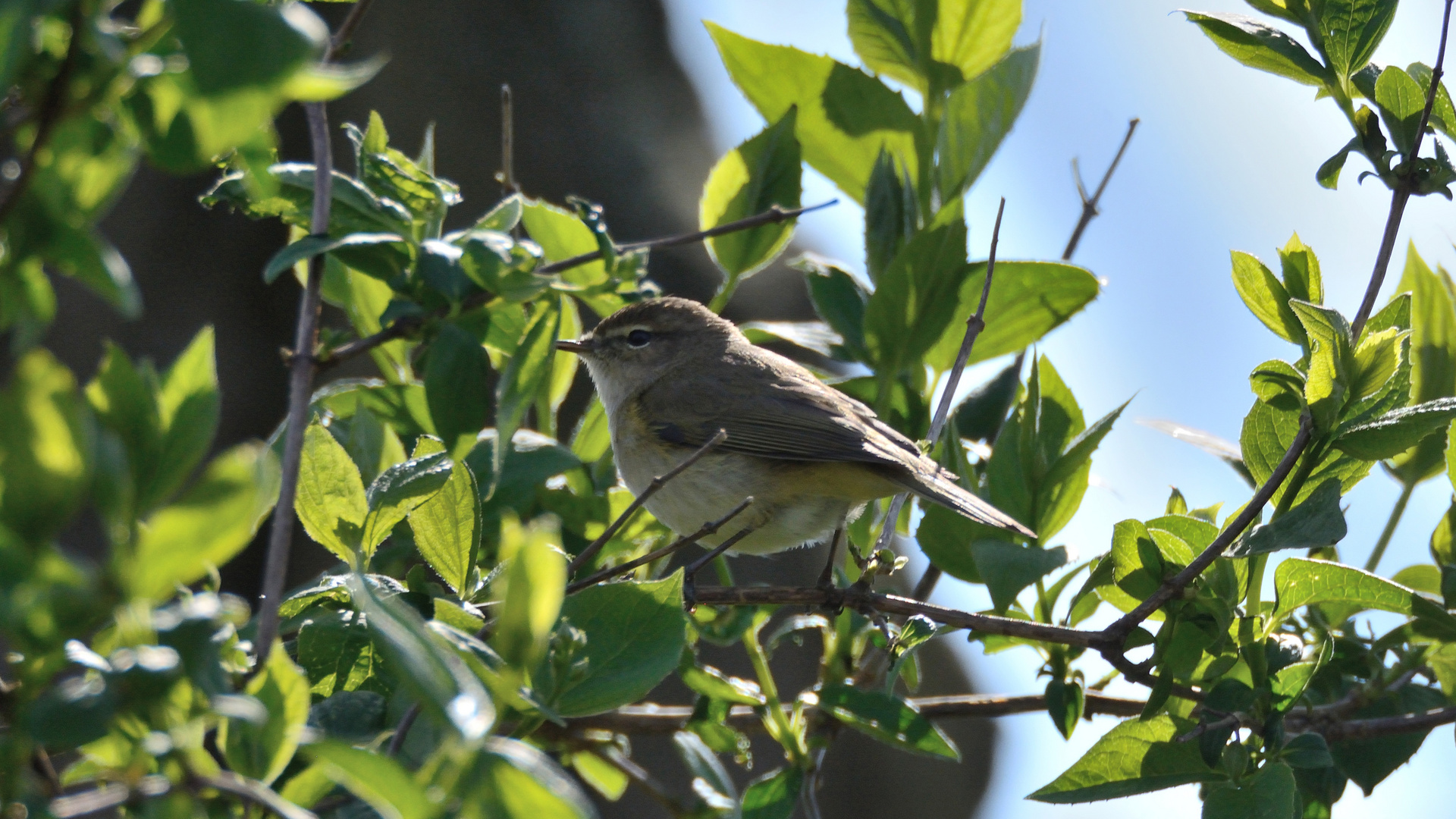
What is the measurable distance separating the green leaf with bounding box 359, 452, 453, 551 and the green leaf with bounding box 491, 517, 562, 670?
56 cm

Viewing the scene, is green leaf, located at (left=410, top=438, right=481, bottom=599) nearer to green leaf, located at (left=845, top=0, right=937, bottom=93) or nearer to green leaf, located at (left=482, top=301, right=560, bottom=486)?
green leaf, located at (left=482, top=301, right=560, bottom=486)

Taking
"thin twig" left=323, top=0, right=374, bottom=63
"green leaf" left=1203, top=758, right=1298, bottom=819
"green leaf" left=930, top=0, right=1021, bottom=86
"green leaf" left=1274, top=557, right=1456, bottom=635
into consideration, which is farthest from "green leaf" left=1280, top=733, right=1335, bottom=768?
"thin twig" left=323, top=0, right=374, bottom=63

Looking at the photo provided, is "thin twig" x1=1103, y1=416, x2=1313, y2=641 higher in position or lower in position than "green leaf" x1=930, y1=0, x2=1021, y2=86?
lower

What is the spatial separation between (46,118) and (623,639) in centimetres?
65

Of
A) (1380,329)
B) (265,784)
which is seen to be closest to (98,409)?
(265,784)

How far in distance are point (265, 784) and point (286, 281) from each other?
4.08m

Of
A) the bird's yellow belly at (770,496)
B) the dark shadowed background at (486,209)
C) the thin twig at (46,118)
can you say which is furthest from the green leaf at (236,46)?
the dark shadowed background at (486,209)

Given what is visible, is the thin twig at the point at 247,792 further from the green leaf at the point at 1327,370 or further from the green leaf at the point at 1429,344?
the green leaf at the point at 1429,344

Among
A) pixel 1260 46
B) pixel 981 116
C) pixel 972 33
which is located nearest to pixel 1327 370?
pixel 1260 46

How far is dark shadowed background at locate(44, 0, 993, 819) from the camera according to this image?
13.8ft

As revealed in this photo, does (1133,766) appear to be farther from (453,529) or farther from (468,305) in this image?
(468,305)

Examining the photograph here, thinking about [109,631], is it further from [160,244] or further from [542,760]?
[160,244]

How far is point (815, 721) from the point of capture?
1748mm

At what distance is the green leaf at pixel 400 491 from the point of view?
1177mm
